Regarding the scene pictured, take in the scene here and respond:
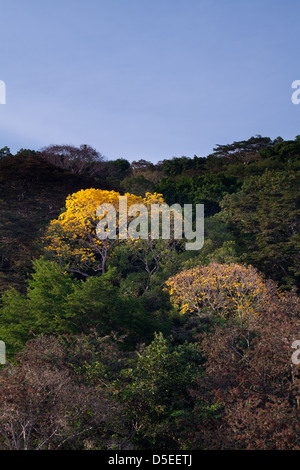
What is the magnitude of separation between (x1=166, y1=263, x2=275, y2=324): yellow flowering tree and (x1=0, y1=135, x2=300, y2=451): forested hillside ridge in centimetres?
7

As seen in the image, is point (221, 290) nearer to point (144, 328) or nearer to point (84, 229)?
point (144, 328)

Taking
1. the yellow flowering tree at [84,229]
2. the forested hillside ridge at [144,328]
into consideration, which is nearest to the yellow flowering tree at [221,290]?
the forested hillside ridge at [144,328]

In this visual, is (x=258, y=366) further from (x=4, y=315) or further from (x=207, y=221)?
(x=207, y=221)

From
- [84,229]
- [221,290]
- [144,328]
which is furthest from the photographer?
[84,229]

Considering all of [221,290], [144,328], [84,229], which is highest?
[84,229]

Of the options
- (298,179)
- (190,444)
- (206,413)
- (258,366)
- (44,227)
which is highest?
(298,179)

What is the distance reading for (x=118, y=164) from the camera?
60969 mm

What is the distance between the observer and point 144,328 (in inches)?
618

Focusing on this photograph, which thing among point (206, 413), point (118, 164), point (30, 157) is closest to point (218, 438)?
point (206, 413)

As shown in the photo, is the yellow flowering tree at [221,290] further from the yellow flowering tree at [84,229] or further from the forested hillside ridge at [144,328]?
the yellow flowering tree at [84,229]

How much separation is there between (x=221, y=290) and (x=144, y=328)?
153 inches

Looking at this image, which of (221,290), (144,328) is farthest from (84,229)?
(144,328)

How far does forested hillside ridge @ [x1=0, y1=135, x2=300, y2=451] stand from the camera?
29.9 ft
